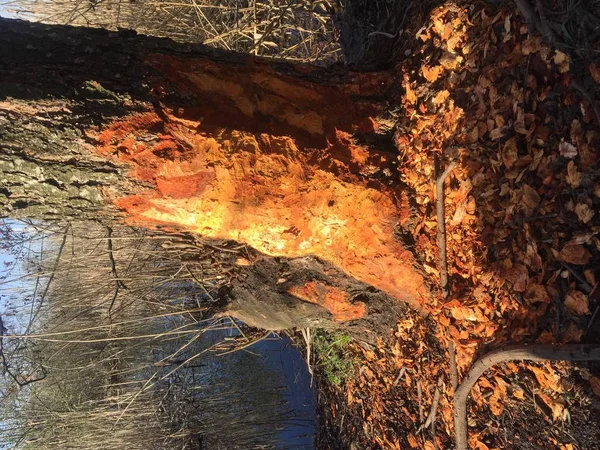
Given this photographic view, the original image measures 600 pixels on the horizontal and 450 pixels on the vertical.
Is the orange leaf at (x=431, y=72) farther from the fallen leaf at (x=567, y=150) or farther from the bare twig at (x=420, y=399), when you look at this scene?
the bare twig at (x=420, y=399)

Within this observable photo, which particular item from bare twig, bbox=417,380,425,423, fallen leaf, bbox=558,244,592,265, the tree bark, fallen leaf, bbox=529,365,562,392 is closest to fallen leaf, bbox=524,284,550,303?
fallen leaf, bbox=558,244,592,265

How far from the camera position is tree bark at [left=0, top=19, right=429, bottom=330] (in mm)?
1493

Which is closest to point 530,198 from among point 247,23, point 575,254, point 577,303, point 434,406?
point 575,254

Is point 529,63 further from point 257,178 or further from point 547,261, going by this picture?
point 257,178

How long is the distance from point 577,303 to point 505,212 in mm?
358

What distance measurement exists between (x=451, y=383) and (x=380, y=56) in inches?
59.9

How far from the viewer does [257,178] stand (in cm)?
168

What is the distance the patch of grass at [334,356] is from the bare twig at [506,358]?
104cm

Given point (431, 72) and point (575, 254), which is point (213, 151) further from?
point (575, 254)

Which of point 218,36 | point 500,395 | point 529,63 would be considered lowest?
point 500,395

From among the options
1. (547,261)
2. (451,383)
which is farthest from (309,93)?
(451,383)

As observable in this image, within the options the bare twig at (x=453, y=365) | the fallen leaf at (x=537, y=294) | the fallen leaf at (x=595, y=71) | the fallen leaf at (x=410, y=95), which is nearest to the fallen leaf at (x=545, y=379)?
the fallen leaf at (x=537, y=294)

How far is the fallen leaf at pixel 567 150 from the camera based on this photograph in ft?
4.20

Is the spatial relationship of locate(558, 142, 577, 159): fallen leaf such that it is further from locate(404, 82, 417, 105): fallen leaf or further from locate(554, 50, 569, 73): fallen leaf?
locate(404, 82, 417, 105): fallen leaf
